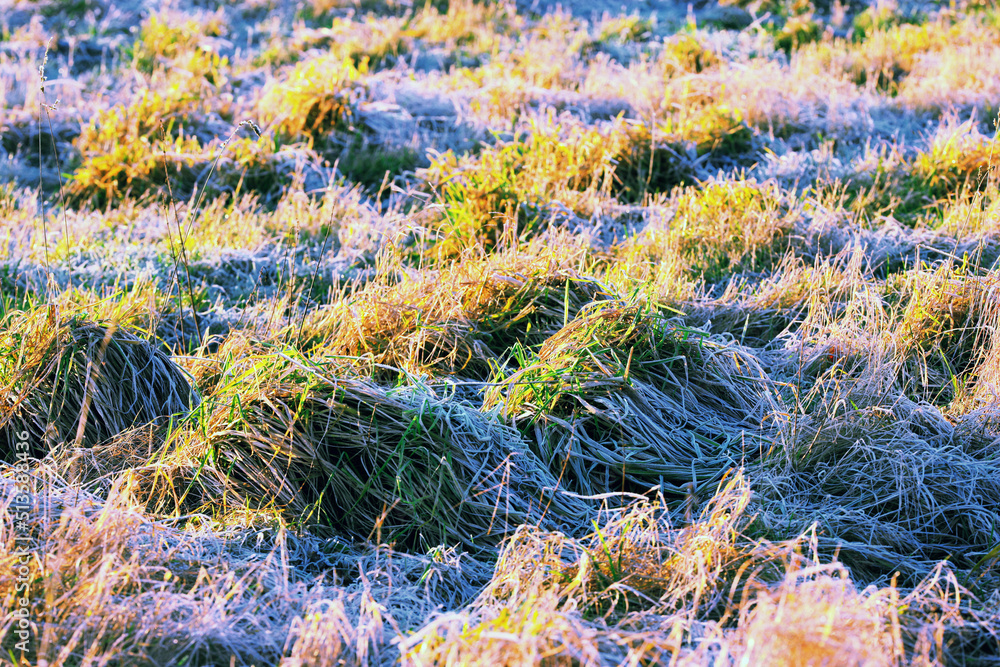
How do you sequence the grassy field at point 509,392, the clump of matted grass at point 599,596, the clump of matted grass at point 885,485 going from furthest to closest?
the clump of matted grass at point 885,485
the grassy field at point 509,392
the clump of matted grass at point 599,596

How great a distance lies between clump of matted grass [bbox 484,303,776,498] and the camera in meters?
2.85

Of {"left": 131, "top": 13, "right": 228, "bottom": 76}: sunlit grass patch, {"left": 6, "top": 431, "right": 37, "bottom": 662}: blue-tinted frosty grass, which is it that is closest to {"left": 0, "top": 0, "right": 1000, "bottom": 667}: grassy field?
{"left": 6, "top": 431, "right": 37, "bottom": 662}: blue-tinted frosty grass

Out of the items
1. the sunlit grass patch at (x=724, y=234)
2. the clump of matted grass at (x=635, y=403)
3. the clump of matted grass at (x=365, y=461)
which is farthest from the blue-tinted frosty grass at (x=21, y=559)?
the sunlit grass patch at (x=724, y=234)

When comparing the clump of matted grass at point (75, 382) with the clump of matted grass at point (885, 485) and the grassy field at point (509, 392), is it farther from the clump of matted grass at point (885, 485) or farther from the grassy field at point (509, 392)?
the clump of matted grass at point (885, 485)

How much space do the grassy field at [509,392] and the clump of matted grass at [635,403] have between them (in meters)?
0.01

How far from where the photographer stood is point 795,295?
398 centimetres

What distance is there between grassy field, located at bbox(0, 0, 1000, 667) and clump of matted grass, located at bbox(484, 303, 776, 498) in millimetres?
15

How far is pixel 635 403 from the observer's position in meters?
3.04

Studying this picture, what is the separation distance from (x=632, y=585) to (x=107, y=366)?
204cm

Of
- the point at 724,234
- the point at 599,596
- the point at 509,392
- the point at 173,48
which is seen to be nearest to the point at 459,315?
the point at 509,392

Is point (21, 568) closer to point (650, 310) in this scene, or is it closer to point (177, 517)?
point (177, 517)

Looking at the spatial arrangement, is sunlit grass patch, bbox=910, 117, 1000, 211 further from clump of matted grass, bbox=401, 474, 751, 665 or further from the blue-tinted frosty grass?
the blue-tinted frosty grass

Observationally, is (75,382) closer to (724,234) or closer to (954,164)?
(724,234)

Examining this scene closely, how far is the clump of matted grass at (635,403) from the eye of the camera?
9.36 ft
